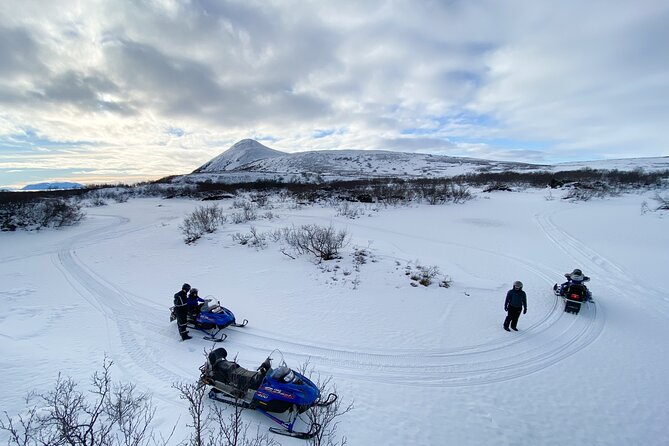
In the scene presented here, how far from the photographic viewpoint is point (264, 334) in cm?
771

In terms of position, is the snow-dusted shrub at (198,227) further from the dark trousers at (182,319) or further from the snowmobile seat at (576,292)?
the snowmobile seat at (576,292)

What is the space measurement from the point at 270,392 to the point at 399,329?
4138 mm

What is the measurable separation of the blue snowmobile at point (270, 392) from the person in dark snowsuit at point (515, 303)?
205 inches

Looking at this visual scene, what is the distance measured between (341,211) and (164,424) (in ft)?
67.8

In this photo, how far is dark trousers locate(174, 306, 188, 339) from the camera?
24.0ft

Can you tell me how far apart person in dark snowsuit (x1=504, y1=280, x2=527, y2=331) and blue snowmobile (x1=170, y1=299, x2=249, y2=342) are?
7.24 meters

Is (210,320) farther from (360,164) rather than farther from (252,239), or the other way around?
(360,164)

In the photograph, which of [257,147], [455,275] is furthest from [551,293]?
[257,147]

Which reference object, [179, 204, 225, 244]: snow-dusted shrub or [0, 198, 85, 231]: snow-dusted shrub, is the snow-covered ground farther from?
[0, 198, 85, 231]: snow-dusted shrub

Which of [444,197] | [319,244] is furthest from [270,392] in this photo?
[444,197]

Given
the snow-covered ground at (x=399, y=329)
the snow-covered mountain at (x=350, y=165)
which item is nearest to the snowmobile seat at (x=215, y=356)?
the snow-covered ground at (x=399, y=329)

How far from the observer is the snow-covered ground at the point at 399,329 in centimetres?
514

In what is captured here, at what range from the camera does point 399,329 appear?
313 inches

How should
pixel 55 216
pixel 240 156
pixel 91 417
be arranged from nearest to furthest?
pixel 91 417 → pixel 55 216 → pixel 240 156
